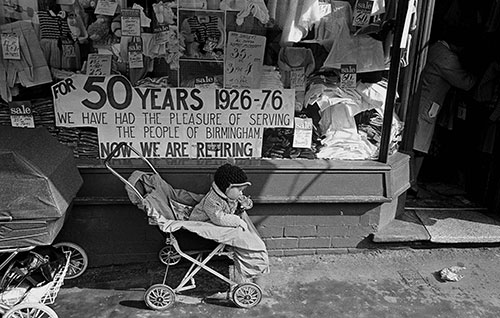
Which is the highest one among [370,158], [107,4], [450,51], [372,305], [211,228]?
[107,4]

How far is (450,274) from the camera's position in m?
3.96

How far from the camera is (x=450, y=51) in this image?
15.5 ft

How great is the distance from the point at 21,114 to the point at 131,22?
47.4 inches

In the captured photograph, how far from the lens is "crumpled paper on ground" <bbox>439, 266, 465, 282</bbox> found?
3.94m

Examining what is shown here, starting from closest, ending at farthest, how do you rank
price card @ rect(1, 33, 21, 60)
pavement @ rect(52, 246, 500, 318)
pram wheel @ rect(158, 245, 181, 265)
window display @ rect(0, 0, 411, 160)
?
pavement @ rect(52, 246, 500, 318)
price card @ rect(1, 33, 21, 60)
window display @ rect(0, 0, 411, 160)
pram wheel @ rect(158, 245, 181, 265)

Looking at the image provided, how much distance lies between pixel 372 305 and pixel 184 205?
167cm

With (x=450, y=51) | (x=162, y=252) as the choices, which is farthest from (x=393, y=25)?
(x=162, y=252)

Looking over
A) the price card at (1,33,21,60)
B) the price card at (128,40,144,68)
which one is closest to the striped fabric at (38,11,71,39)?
the price card at (1,33,21,60)

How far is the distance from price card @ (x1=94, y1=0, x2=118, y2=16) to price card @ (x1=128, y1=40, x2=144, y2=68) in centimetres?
30

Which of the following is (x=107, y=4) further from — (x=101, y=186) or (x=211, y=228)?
(x=211, y=228)

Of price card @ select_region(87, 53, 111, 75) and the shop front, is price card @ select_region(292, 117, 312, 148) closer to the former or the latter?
the shop front

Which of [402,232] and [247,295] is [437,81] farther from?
[247,295]

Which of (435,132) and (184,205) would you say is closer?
(184,205)

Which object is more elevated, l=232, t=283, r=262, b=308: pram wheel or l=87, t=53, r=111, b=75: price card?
l=87, t=53, r=111, b=75: price card
